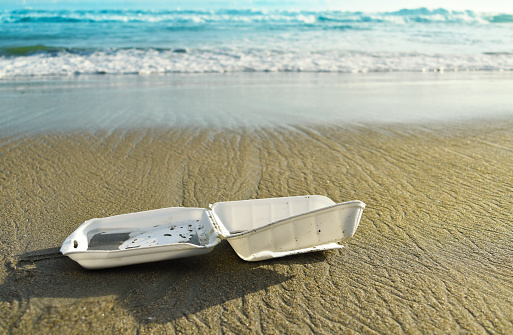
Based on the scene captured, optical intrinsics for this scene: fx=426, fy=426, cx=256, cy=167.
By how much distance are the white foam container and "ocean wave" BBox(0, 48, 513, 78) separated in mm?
10096

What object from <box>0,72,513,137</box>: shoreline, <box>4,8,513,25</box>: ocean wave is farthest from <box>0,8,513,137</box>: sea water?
<box>4,8,513,25</box>: ocean wave

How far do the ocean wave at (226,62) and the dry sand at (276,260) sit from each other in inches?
301

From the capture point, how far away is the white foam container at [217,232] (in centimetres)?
253

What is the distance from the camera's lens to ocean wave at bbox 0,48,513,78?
42.3 ft

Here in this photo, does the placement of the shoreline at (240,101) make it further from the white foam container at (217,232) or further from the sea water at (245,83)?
the white foam container at (217,232)

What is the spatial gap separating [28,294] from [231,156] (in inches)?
120

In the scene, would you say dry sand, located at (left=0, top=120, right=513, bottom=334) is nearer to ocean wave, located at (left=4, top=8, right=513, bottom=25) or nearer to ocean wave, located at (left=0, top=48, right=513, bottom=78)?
ocean wave, located at (left=0, top=48, right=513, bottom=78)

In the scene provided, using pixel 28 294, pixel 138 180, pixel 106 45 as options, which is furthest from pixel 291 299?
pixel 106 45

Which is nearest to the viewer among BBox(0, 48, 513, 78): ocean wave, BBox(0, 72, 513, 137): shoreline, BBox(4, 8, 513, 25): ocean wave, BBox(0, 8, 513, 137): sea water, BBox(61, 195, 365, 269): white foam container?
BBox(61, 195, 365, 269): white foam container

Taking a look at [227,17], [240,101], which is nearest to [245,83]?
[240,101]

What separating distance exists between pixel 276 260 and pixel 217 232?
0.44 metres

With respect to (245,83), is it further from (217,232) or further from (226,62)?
(217,232)

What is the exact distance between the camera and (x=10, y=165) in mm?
4812

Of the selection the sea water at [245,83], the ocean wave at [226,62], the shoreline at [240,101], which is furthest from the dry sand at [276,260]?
the ocean wave at [226,62]
